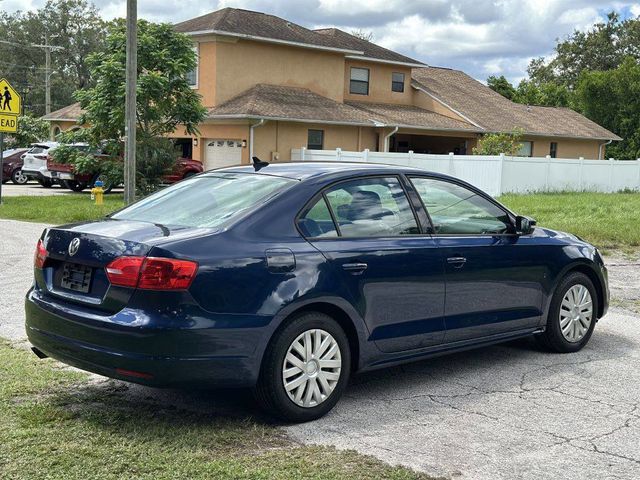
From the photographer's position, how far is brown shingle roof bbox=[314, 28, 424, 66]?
36094 mm

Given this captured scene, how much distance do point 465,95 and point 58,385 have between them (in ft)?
122

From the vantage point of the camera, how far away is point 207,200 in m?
5.58

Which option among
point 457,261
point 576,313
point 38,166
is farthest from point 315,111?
point 457,261

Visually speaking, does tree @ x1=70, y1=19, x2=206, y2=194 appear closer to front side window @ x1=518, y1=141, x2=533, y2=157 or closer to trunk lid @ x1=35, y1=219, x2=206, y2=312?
Result: trunk lid @ x1=35, y1=219, x2=206, y2=312

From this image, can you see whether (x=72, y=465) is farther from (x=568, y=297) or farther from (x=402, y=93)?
(x=402, y=93)

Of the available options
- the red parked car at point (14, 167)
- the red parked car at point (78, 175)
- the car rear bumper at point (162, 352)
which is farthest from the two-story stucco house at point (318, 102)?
the car rear bumper at point (162, 352)

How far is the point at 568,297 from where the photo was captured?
699 cm

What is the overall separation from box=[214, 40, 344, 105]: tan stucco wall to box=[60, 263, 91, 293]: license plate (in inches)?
1024

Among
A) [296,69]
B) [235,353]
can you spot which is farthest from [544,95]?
[235,353]

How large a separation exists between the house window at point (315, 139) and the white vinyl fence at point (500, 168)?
0.98 metres

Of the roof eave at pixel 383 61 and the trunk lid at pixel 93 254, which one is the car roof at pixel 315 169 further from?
the roof eave at pixel 383 61

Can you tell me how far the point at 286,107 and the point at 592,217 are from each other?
14.4 meters

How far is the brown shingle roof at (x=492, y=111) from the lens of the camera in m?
37.8

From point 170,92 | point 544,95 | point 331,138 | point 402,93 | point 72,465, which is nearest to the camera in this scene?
point 72,465
